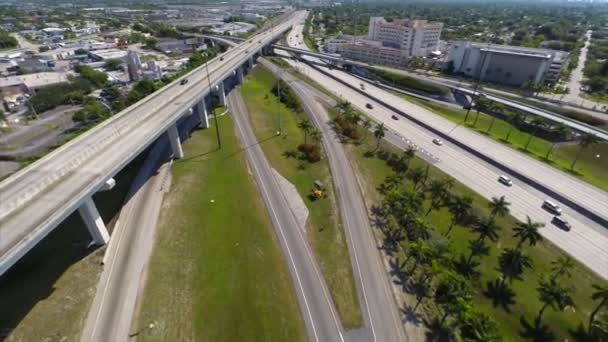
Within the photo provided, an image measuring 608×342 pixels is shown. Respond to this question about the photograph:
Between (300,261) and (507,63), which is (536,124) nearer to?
(507,63)

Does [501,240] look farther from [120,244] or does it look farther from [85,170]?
[85,170]

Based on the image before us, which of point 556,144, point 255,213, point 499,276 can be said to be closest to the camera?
point 499,276

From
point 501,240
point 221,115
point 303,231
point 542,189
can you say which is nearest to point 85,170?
point 303,231

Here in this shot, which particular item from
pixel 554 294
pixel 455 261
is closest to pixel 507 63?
pixel 455 261

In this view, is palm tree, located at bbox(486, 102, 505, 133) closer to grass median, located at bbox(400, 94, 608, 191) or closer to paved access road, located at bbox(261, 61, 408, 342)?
grass median, located at bbox(400, 94, 608, 191)

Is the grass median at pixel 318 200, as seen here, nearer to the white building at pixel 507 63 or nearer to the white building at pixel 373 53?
the white building at pixel 373 53

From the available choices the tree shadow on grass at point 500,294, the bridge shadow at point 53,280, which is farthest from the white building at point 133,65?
the tree shadow on grass at point 500,294
